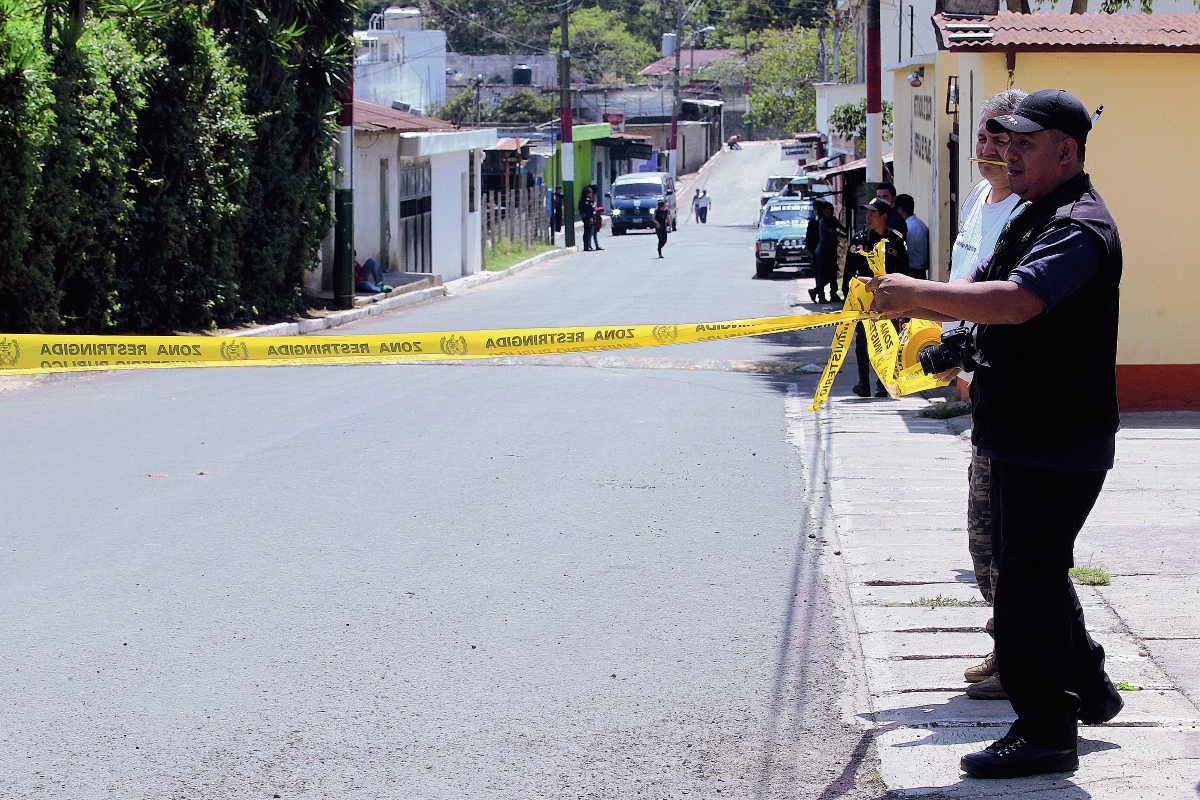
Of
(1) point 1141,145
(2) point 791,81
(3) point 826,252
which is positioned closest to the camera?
(1) point 1141,145

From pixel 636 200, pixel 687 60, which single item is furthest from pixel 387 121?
pixel 687 60

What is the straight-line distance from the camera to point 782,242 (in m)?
32.5

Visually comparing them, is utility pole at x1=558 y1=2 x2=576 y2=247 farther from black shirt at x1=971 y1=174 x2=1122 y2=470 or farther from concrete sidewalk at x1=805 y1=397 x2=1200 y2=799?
black shirt at x1=971 y1=174 x2=1122 y2=470

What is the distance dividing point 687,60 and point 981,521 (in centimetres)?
11750

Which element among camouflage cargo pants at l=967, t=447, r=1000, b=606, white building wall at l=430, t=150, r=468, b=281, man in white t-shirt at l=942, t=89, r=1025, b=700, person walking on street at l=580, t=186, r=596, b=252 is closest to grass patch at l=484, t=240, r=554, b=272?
white building wall at l=430, t=150, r=468, b=281

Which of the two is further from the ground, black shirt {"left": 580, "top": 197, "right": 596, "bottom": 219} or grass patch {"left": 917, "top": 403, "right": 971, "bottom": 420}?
black shirt {"left": 580, "top": 197, "right": 596, "bottom": 219}

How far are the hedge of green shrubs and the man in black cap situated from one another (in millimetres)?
11825

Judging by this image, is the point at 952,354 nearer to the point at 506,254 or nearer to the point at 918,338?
the point at 918,338

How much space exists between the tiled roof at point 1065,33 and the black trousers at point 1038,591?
25.0 feet

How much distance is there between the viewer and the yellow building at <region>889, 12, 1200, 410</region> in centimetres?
1064

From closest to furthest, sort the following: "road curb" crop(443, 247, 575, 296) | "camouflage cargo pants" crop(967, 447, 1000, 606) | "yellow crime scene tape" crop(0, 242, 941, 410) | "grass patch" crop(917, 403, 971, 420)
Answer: "camouflage cargo pants" crop(967, 447, 1000, 606) → "yellow crime scene tape" crop(0, 242, 941, 410) → "grass patch" crop(917, 403, 971, 420) → "road curb" crop(443, 247, 575, 296)

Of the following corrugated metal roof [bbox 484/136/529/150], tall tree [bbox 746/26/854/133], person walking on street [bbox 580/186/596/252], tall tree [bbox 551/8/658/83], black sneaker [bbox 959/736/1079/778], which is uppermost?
tall tree [bbox 551/8/658/83]

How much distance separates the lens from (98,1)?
15680mm

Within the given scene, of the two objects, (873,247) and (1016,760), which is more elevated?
(873,247)
